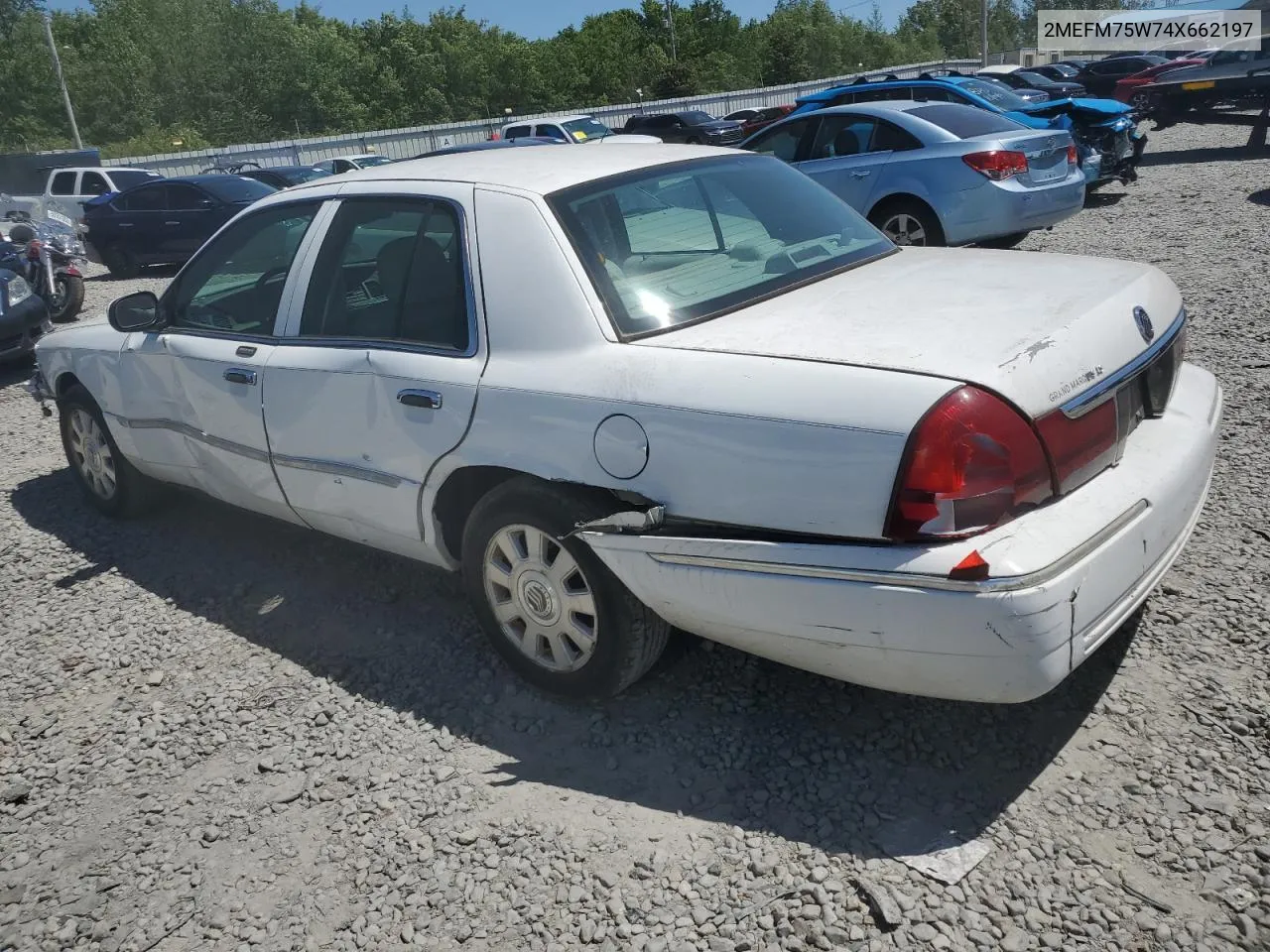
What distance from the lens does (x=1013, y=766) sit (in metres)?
2.85

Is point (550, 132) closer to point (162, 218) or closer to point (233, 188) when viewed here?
point (233, 188)

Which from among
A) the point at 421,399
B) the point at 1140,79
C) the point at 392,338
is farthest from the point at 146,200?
the point at 1140,79

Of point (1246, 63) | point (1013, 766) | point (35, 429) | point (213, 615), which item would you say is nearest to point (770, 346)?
point (1013, 766)

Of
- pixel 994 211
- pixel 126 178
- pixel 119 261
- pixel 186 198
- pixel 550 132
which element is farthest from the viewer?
pixel 550 132

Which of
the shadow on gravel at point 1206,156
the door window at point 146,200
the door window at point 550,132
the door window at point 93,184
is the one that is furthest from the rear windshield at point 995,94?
the door window at point 93,184

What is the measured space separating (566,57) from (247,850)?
67.9 metres

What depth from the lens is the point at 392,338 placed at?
11.7 feet

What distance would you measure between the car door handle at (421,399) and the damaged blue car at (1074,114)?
30.1ft

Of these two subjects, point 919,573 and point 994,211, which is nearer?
point 919,573

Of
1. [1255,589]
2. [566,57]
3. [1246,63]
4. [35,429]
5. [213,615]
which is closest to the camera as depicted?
[1255,589]

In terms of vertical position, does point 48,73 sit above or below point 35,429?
above

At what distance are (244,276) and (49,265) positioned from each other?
7842mm

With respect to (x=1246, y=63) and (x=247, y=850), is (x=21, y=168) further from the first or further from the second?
(x=247, y=850)

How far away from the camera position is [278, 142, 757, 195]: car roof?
3.43 metres
